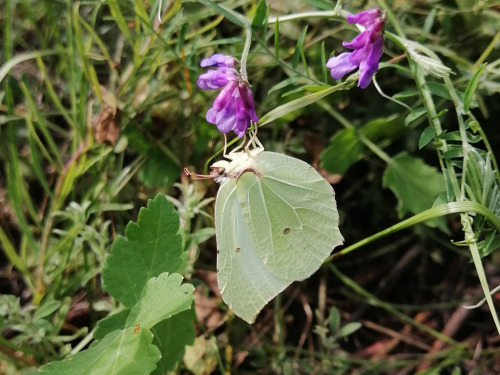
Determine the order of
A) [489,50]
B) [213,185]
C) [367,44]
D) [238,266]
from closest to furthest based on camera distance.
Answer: [367,44], [238,266], [489,50], [213,185]

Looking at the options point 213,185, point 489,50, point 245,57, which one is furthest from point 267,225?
point 489,50

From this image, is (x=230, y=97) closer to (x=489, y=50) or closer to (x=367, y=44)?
(x=367, y=44)

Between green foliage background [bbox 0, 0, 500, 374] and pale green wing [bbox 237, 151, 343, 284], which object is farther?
green foliage background [bbox 0, 0, 500, 374]

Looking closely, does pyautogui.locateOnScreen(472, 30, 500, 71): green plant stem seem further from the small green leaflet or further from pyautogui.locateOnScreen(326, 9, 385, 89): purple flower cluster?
the small green leaflet

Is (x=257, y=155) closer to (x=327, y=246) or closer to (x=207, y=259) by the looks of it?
(x=327, y=246)

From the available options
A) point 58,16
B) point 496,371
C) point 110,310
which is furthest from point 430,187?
point 58,16

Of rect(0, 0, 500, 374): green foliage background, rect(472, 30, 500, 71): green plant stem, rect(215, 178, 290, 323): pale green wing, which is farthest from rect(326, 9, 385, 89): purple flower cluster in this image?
rect(472, 30, 500, 71): green plant stem
